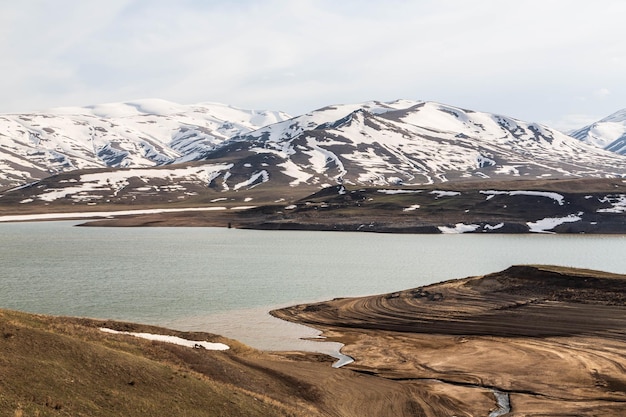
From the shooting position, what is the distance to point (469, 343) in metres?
51.9

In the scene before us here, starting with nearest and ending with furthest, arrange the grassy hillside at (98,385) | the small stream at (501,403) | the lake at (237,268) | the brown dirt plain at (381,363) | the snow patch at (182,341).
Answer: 1. the grassy hillside at (98,385)
2. the brown dirt plain at (381,363)
3. the small stream at (501,403)
4. the snow patch at (182,341)
5. the lake at (237,268)

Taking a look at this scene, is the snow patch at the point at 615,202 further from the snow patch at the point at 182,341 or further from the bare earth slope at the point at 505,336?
the snow patch at the point at 182,341

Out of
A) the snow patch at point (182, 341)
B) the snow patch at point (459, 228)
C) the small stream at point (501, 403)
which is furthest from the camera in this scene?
the snow patch at point (459, 228)

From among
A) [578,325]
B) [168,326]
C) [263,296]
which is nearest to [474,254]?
[263,296]

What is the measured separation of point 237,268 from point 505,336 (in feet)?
179

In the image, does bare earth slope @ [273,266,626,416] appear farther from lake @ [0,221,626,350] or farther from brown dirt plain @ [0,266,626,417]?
lake @ [0,221,626,350]

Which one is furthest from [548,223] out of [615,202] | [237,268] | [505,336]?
[505,336]

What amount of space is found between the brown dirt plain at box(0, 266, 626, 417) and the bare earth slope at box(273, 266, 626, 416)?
0.44 feet

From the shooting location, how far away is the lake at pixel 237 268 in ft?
214

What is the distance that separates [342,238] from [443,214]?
141 ft

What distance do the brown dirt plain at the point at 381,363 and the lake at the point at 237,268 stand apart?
7811 millimetres

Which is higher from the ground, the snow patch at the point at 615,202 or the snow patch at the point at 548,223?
the snow patch at the point at 615,202

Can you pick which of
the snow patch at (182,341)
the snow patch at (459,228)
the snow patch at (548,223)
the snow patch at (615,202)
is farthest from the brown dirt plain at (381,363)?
the snow patch at (615,202)

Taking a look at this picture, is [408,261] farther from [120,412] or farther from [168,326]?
[120,412]
